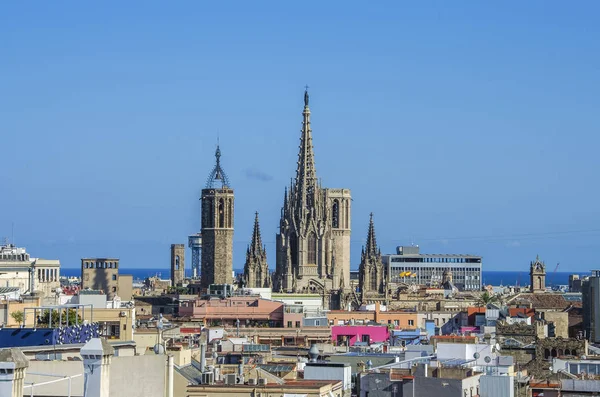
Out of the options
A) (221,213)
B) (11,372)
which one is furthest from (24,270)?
(11,372)

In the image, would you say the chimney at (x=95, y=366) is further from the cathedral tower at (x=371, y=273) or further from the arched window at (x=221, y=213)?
the cathedral tower at (x=371, y=273)

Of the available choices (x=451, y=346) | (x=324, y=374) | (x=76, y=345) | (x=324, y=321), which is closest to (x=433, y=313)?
(x=324, y=321)

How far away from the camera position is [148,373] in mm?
32344

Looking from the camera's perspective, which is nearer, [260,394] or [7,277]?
[260,394]

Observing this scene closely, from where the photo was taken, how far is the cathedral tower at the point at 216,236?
167m

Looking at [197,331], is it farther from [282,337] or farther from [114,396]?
[114,396]

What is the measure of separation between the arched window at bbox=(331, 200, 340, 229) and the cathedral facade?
27.3ft

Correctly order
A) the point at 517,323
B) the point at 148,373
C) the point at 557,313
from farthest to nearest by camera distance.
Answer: the point at 557,313 < the point at 517,323 < the point at 148,373

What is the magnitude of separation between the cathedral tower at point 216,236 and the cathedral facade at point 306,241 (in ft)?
34.5

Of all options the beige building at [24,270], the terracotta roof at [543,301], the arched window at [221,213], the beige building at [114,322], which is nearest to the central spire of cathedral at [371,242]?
the arched window at [221,213]

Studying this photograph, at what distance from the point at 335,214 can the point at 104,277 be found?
129 ft

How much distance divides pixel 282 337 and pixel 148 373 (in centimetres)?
7467

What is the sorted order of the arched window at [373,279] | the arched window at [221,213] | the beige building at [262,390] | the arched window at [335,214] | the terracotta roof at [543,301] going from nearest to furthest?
the beige building at [262,390], the terracotta roof at [543,301], the arched window at [221,213], the arched window at [373,279], the arched window at [335,214]

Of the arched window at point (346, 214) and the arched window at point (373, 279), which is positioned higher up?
the arched window at point (346, 214)
